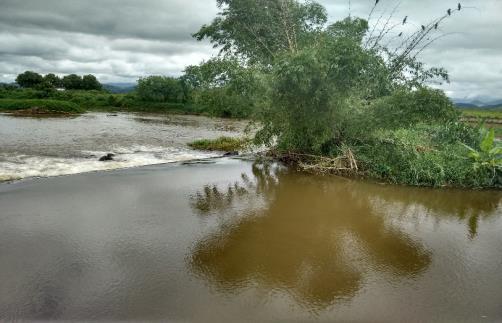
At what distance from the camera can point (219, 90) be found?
41.6ft

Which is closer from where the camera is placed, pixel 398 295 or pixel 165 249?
pixel 398 295

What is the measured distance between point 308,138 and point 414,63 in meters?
4.40

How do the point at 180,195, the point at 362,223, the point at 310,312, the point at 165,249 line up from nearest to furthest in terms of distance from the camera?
the point at 310,312
the point at 165,249
the point at 362,223
the point at 180,195

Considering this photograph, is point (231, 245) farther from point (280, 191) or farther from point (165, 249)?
point (280, 191)

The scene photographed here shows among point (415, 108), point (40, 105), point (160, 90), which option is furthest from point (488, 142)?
point (160, 90)

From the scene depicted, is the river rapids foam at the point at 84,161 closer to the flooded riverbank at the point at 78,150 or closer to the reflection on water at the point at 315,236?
the flooded riverbank at the point at 78,150

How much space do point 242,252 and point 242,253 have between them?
4 cm

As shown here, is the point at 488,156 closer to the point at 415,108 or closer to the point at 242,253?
the point at 415,108

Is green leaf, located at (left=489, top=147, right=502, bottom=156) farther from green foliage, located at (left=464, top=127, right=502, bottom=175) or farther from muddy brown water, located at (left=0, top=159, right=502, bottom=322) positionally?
muddy brown water, located at (left=0, top=159, right=502, bottom=322)

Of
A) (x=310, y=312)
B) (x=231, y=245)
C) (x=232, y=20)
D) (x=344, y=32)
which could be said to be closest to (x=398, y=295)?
(x=310, y=312)

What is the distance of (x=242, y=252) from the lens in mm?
5879

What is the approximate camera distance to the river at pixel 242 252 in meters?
4.41

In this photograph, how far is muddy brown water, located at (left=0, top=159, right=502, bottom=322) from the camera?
173 inches

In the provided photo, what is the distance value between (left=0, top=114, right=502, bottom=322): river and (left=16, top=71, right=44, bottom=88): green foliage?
171 ft
